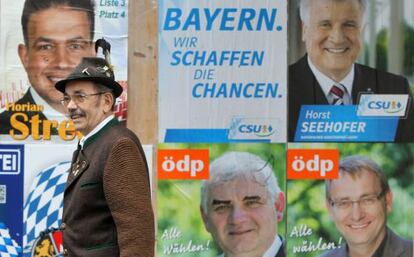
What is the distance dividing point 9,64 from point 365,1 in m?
2.95

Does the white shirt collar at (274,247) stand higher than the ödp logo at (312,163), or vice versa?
the ödp logo at (312,163)

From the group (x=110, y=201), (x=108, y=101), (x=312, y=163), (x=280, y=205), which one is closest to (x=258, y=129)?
(x=312, y=163)

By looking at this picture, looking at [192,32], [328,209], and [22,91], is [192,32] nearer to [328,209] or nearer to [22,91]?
[22,91]

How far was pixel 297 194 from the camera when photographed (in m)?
5.91

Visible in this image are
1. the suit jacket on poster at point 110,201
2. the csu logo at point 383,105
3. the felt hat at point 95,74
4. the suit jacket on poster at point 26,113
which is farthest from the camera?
the csu logo at point 383,105

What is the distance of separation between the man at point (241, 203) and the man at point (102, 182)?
2.49 meters

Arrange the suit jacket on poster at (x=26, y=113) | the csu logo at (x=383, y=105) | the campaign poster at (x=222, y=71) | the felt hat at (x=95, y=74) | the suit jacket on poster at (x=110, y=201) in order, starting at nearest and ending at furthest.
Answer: the suit jacket on poster at (x=110, y=201), the felt hat at (x=95, y=74), the suit jacket on poster at (x=26, y=113), the campaign poster at (x=222, y=71), the csu logo at (x=383, y=105)

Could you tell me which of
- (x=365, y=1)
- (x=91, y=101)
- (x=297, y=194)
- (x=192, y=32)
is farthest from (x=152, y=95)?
(x=91, y=101)

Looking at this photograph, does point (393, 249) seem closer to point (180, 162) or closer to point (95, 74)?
point (180, 162)

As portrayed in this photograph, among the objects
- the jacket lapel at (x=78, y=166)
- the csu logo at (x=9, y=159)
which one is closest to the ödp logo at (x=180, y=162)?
the csu logo at (x=9, y=159)

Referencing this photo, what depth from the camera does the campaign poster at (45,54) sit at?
227 inches

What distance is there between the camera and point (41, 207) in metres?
5.77

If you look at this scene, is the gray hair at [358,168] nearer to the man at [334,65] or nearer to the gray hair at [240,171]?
the man at [334,65]

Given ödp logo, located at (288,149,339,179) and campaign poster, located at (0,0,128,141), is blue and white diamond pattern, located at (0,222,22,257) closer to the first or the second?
campaign poster, located at (0,0,128,141)
